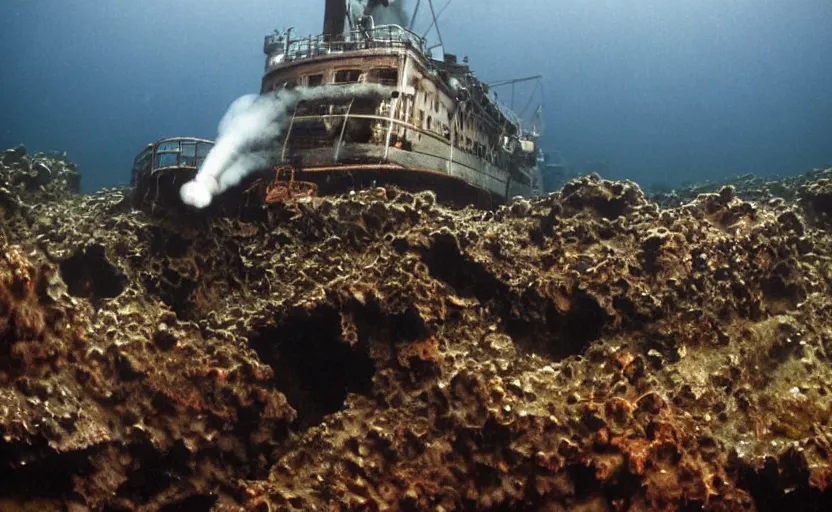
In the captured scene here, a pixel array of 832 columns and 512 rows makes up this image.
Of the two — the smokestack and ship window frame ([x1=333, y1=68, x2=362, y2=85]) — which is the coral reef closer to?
ship window frame ([x1=333, y1=68, x2=362, y2=85])

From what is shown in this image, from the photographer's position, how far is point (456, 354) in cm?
832

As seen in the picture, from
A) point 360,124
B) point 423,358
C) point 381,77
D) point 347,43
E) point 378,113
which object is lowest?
point 423,358

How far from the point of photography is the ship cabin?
51.0ft

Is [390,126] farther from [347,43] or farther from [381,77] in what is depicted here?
[347,43]

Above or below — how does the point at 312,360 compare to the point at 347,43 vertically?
below

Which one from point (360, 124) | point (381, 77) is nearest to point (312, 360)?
point (360, 124)

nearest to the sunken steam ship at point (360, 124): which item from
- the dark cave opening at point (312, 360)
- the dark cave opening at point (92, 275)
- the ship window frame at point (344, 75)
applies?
the ship window frame at point (344, 75)

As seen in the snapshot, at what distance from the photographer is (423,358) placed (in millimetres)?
8562

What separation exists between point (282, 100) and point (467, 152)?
7470 mm

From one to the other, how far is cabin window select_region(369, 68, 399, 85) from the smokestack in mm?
3894

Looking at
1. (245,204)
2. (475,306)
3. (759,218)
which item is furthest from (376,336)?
(759,218)

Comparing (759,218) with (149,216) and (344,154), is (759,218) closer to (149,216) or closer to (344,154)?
(344,154)

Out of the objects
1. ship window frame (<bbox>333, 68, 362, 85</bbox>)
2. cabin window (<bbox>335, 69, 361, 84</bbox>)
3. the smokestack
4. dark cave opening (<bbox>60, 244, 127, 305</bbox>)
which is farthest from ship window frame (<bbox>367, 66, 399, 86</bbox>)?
dark cave opening (<bbox>60, 244, 127, 305</bbox>)

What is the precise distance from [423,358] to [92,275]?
8405mm
